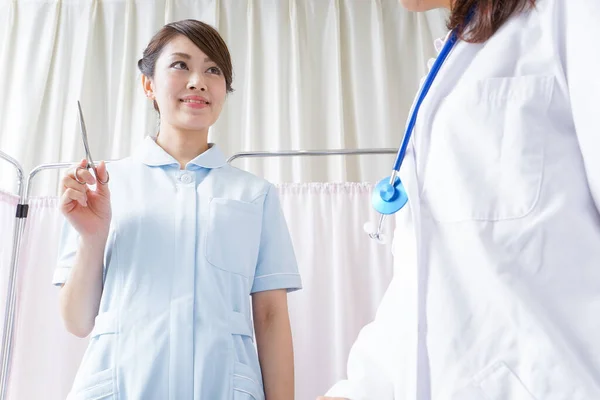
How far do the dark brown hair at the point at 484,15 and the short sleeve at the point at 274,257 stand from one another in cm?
70

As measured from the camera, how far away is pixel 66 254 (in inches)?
47.6

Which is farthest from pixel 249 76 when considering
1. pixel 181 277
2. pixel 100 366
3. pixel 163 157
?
pixel 100 366

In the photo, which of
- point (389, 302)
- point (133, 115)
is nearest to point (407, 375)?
point (389, 302)

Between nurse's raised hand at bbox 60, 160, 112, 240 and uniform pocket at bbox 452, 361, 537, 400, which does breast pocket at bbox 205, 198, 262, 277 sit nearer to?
nurse's raised hand at bbox 60, 160, 112, 240

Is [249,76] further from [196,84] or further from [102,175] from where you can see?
[102,175]

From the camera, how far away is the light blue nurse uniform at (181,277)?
41.3 inches

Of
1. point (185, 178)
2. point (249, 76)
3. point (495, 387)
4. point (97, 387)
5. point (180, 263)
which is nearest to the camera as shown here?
point (495, 387)

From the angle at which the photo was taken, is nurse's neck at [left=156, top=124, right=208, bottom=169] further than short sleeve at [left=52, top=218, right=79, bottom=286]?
Yes

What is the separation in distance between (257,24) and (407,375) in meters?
2.12

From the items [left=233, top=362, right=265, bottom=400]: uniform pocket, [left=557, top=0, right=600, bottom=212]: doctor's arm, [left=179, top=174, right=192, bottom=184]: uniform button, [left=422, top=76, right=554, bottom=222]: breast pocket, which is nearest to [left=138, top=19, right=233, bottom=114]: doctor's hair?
[left=179, top=174, right=192, bottom=184]: uniform button

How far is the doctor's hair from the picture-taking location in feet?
4.43

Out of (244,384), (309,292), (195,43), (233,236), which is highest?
(195,43)

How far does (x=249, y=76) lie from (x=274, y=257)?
4.21 feet

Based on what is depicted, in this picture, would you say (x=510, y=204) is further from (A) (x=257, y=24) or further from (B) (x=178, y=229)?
(A) (x=257, y=24)
